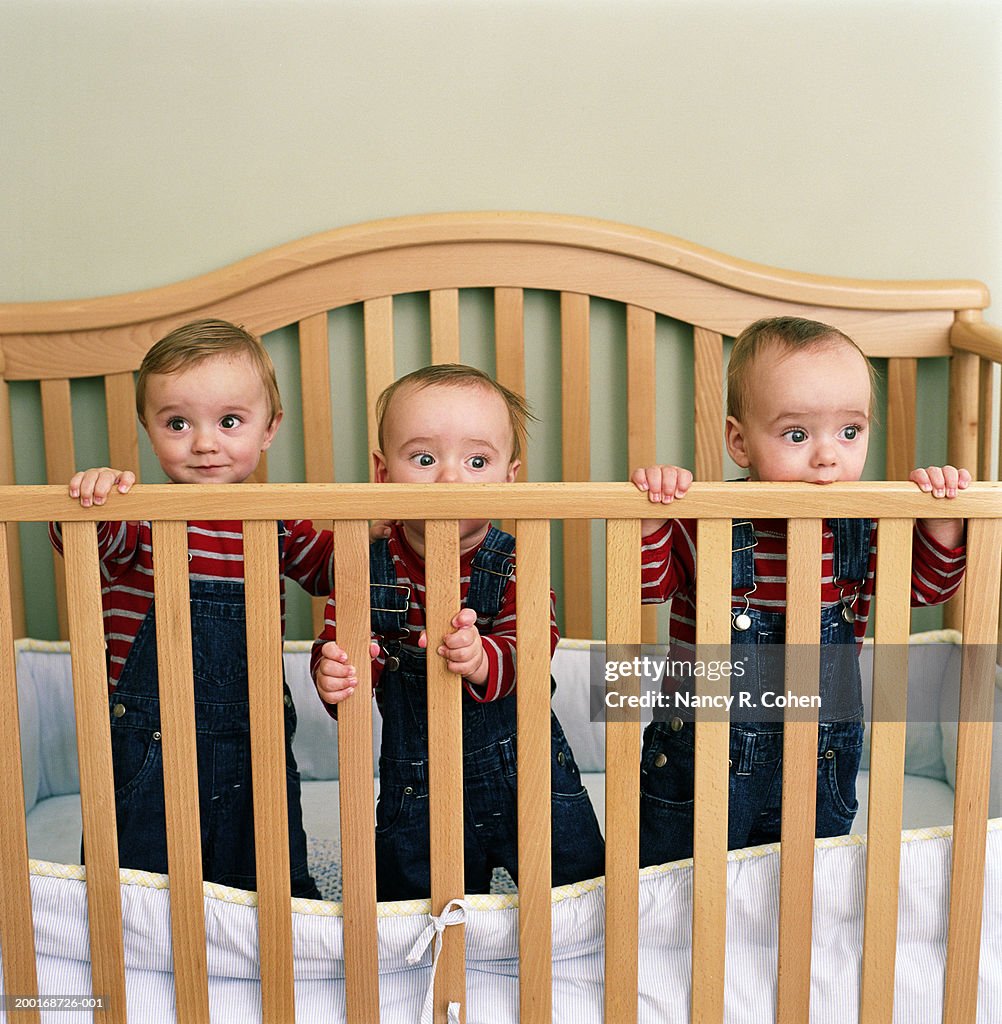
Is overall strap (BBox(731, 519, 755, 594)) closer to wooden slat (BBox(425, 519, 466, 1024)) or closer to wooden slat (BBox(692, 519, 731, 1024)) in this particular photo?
wooden slat (BBox(692, 519, 731, 1024))

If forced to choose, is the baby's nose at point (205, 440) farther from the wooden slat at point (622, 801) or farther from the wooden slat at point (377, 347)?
the wooden slat at point (622, 801)

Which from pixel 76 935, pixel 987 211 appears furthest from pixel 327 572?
pixel 987 211

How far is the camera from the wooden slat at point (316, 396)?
152cm

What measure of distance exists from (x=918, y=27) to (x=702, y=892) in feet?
3.95

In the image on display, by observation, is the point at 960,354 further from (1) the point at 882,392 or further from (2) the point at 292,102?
(2) the point at 292,102

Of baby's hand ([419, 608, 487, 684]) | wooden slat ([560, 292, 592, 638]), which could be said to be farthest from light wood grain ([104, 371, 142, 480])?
baby's hand ([419, 608, 487, 684])

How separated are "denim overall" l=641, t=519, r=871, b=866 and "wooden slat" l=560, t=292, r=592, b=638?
1.67ft

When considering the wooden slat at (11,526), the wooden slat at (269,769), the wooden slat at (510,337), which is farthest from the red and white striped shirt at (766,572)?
the wooden slat at (11,526)

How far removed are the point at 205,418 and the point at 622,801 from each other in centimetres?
59

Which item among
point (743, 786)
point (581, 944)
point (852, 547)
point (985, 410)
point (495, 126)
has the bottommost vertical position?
point (581, 944)

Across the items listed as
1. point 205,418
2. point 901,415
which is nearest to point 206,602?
point 205,418

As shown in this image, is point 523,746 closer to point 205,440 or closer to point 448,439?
point 448,439

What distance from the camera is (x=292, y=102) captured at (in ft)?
4.92

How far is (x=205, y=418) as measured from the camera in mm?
1153
